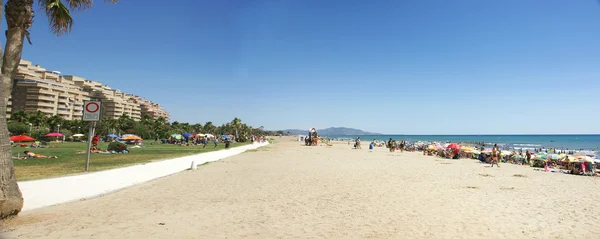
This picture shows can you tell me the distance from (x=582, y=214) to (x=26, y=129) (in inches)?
2775

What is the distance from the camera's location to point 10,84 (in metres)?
5.75

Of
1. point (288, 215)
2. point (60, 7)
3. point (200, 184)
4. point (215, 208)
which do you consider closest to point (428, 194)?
point (288, 215)

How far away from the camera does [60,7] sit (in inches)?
292

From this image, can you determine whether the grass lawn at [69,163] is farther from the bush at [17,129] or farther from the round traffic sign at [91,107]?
the bush at [17,129]

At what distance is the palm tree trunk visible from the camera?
513cm

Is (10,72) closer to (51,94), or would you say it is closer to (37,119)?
(37,119)

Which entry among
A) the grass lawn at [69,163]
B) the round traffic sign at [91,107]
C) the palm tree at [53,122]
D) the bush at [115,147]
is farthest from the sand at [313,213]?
the palm tree at [53,122]

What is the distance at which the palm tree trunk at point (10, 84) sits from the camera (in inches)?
202

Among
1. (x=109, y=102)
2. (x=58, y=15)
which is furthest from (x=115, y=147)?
(x=109, y=102)

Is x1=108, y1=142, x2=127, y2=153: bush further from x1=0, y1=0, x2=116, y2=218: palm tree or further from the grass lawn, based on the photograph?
x1=0, y1=0, x2=116, y2=218: palm tree

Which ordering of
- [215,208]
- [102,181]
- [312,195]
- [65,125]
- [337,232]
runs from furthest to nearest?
[65,125]
[102,181]
[312,195]
[215,208]
[337,232]

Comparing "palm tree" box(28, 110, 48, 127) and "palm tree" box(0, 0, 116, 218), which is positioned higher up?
"palm tree" box(28, 110, 48, 127)

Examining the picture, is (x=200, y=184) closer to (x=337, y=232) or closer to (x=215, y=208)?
(x=215, y=208)

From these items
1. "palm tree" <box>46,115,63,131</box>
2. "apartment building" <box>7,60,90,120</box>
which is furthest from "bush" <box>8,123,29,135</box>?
"apartment building" <box>7,60,90,120</box>
